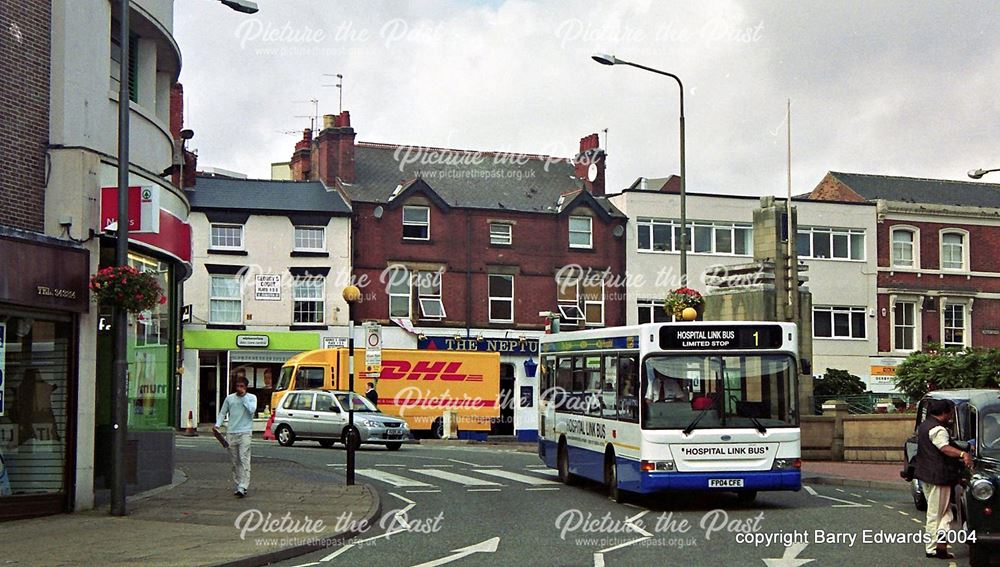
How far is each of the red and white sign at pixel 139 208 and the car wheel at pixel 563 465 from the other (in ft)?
28.6

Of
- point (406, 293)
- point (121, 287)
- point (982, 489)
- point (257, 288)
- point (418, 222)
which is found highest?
point (418, 222)

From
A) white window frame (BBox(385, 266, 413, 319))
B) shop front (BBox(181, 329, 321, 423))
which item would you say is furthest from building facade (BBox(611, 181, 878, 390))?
shop front (BBox(181, 329, 321, 423))

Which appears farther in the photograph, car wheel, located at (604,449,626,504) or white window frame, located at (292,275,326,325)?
white window frame, located at (292,275,326,325)

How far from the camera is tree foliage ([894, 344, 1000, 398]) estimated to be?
29.4m

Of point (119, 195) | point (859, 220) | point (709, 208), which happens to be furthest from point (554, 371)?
point (859, 220)

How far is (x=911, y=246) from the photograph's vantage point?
184 ft

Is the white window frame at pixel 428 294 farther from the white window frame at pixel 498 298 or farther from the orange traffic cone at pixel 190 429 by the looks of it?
the orange traffic cone at pixel 190 429

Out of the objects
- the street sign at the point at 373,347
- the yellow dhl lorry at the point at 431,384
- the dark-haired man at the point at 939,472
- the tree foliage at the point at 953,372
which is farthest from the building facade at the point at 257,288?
the dark-haired man at the point at 939,472

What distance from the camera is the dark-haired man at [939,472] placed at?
12.2 m

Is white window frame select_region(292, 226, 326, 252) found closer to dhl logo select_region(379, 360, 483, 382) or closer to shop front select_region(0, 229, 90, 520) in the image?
dhl logo select_region(379, 360, 483, 382)

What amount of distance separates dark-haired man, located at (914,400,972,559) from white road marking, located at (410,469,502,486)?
10.9 m

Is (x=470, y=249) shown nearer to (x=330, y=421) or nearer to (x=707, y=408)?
(x=330, y=421)

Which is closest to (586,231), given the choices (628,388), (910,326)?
(910,326)

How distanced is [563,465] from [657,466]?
5.47m
